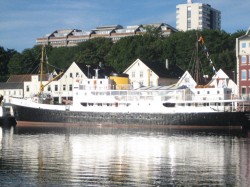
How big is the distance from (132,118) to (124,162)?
3540cm

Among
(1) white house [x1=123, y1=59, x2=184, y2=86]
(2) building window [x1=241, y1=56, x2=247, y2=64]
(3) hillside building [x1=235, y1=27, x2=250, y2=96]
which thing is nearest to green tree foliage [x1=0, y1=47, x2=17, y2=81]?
(1) white house [x1=123, y1=59, x2=184, y2=86]

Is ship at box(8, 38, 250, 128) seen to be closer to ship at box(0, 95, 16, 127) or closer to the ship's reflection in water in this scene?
ship at box(0, 95, 16, 127)

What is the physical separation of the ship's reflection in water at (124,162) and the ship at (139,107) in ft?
52.1

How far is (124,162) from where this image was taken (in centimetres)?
3212

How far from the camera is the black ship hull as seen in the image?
6275cm

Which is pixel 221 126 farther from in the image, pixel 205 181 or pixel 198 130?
pixel 205 181

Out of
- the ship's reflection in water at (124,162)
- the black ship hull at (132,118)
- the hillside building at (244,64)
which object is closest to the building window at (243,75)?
the hillside building at (244,64)

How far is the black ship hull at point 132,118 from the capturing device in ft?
206

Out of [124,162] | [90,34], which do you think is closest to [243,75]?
[124,162]

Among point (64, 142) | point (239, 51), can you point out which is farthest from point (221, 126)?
point (64, 142)

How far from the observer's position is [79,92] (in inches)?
2825

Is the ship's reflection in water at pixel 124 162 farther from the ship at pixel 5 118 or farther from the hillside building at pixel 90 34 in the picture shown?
the hillside building at pixel 90 34

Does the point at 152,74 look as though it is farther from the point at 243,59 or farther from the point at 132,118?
the point at 132,118

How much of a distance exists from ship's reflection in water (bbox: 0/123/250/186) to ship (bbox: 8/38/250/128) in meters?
15.9
